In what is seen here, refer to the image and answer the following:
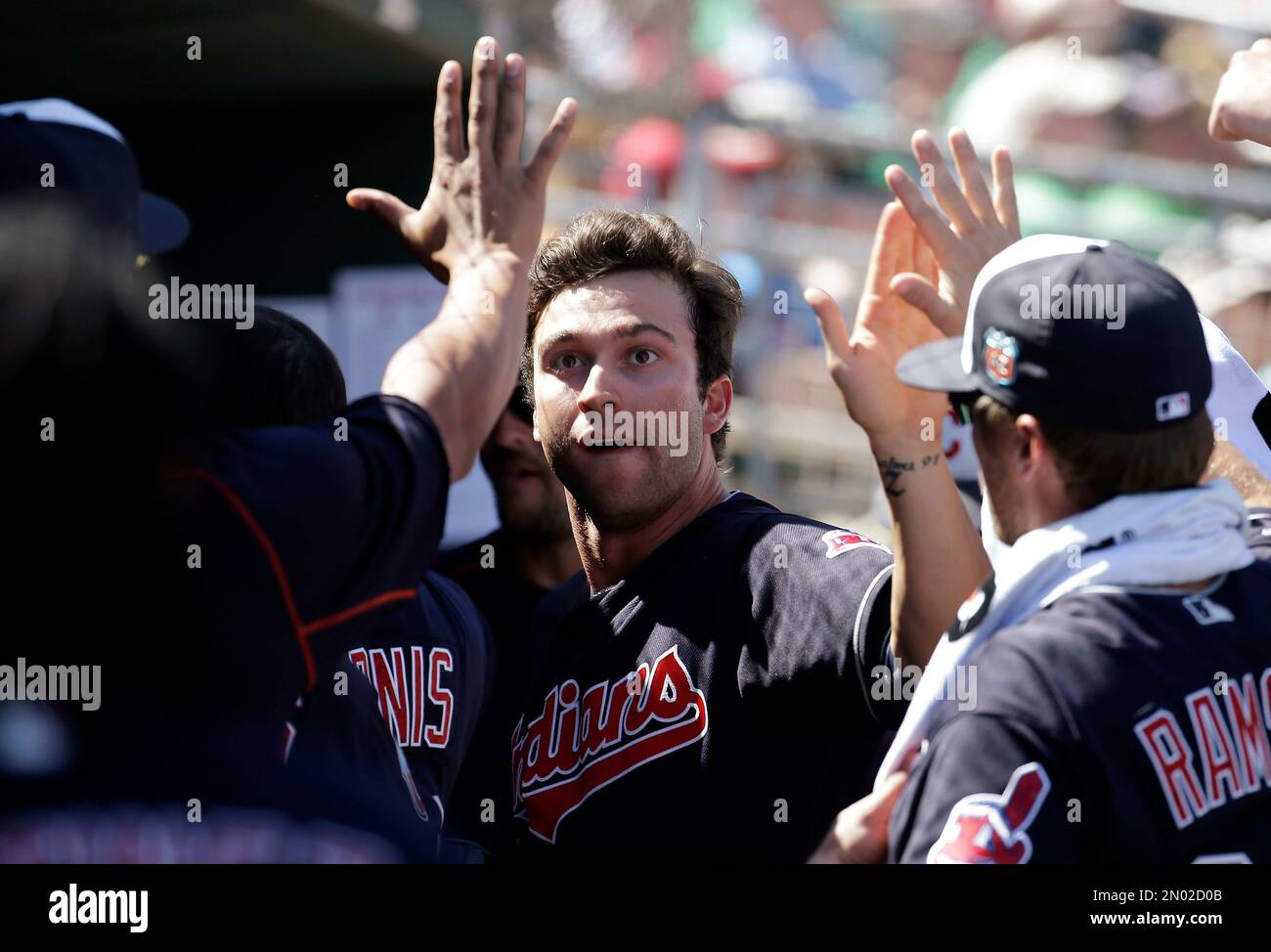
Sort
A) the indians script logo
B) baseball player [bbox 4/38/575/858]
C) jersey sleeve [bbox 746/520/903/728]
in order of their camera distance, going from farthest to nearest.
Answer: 1. the indians script logo
2. jersey sleeve [bbox 746/520/903/728]
3. baseball player [bbox 4/38/575/858]

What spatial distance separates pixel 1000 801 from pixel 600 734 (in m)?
0.89

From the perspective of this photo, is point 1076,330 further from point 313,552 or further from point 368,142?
point 368,142

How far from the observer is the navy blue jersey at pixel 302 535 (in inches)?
57.4

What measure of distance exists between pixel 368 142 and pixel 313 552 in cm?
293

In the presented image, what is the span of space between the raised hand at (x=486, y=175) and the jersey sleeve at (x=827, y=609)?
0.69 metres

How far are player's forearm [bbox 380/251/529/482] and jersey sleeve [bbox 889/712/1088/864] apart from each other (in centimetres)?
69

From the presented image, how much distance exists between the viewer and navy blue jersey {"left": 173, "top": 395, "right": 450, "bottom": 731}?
146 cm

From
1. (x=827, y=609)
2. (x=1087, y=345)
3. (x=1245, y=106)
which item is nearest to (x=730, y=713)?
(x=827, y=609)

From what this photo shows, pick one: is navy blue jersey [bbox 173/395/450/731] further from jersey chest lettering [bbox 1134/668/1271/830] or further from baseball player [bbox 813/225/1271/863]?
jersey chest lettering [bbox 1134/668/1271/830]

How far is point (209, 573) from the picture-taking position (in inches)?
57.0

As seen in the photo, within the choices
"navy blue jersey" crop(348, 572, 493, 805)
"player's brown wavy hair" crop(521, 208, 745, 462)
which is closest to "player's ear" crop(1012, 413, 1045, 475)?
"player's brown wavy hair" crop(521, 208, 745, 462)

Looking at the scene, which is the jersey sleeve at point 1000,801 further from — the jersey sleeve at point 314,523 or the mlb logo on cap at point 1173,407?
the jersey sleeve at point 314,523

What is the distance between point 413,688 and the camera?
2729 mm

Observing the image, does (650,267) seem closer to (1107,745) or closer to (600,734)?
(600,734)
